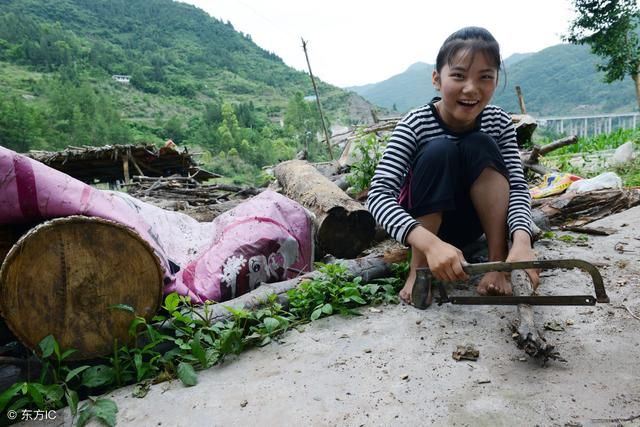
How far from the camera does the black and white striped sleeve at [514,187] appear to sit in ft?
5.90

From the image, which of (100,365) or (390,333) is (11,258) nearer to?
(100,365)

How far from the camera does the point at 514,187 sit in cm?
197

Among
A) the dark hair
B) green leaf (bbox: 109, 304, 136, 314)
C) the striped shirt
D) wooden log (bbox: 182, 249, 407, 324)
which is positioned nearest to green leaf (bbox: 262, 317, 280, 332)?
wooden log (bbox: 182, 249, 407, 324)

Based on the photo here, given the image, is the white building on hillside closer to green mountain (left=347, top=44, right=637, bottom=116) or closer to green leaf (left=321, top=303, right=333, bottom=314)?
green mountain (left=347, top=44, right=637, bottom=116)

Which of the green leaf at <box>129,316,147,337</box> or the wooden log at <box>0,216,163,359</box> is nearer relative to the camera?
the wooden log at <box>0,216,163,359</box>

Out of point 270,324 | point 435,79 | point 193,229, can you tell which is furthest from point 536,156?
point 270,324

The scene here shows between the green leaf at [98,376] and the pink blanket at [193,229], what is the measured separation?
1.40 feet

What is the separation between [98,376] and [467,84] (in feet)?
Result: 5.97

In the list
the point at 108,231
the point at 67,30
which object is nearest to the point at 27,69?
the point at 67,30

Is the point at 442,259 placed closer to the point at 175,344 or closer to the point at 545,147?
the point at 175,344

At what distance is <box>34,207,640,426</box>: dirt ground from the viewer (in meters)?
1.17

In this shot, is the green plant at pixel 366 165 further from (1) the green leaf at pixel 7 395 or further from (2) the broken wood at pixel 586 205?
(1) the green leaf at pixel 7 395

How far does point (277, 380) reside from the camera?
1451 millimetres

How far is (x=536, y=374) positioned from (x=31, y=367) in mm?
1713
